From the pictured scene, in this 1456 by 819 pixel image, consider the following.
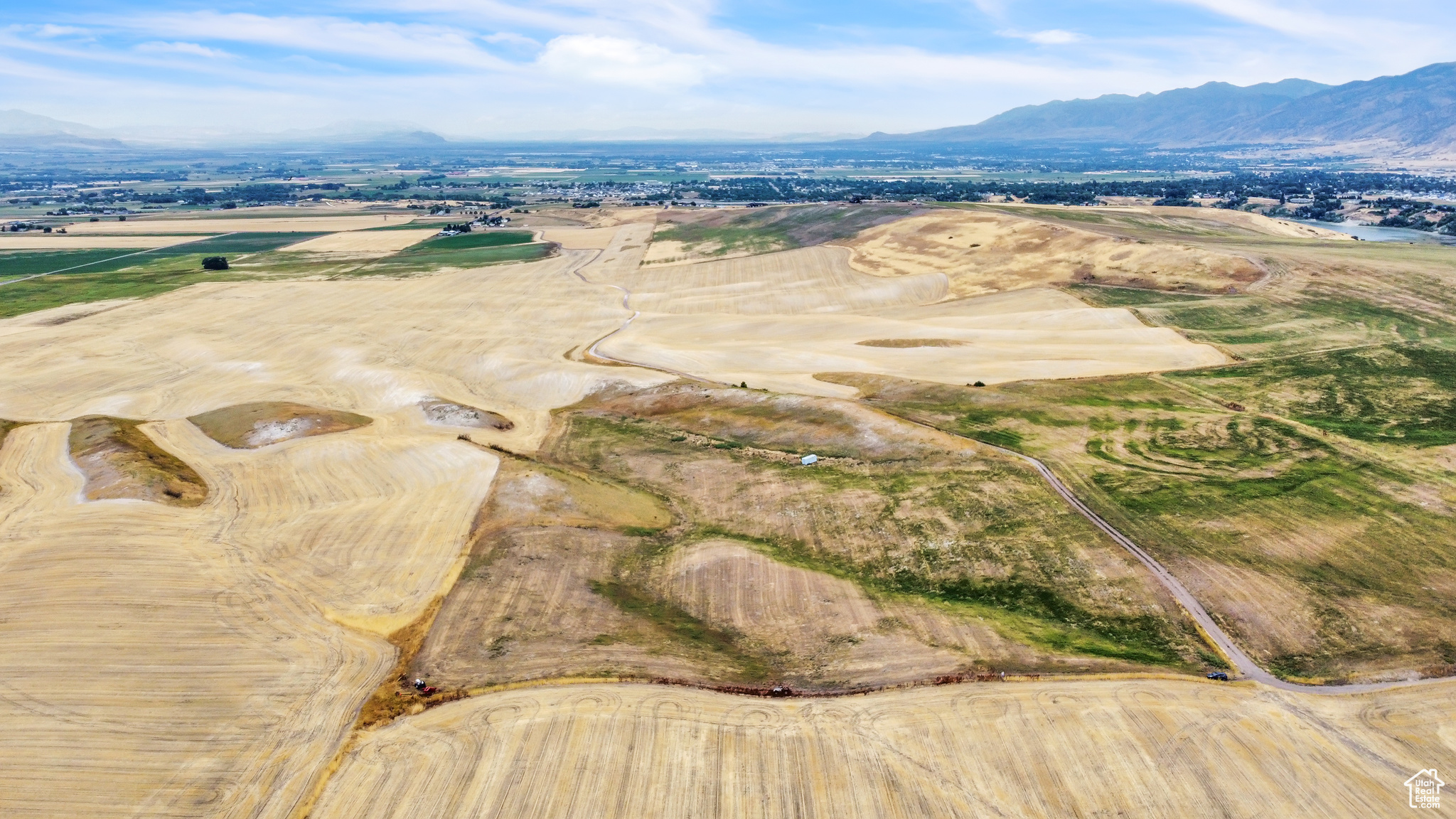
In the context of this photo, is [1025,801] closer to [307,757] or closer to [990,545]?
[990,545]

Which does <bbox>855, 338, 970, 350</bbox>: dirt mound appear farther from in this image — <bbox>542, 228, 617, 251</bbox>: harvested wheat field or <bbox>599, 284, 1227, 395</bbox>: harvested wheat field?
<bbox>542, 228, 617, 251</bbox>: harvested wheat field

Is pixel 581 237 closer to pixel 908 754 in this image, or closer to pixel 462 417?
pixel 462 417

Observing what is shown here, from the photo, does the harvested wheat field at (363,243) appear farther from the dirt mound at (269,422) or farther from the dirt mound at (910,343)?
the dirt mound at (910,343)

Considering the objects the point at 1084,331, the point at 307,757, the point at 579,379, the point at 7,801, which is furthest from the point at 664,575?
the point at 1084,331

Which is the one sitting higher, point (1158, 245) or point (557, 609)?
point (1158, 245)

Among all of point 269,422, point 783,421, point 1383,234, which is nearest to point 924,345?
point 783,421
